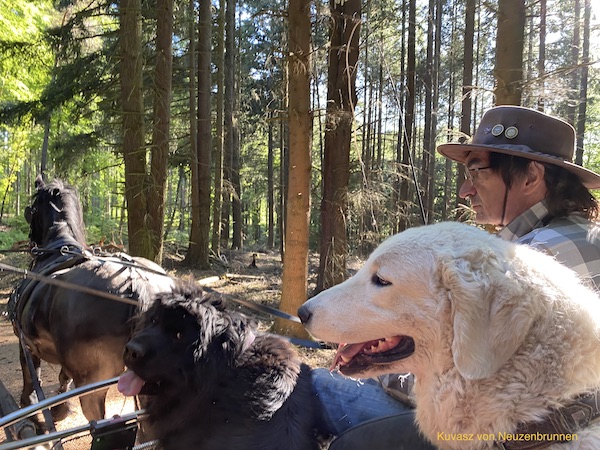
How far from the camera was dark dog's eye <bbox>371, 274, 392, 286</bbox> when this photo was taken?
4.89 feet

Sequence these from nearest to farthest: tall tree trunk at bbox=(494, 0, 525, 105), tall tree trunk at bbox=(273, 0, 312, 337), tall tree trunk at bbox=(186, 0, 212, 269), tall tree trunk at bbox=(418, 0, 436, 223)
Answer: tall tree trunk at bbox=(494, 0, 525, 105) → tall tree trunk at bbox=(273, 0, 312, 337) → tall tree trunk at bbox=(186, 0, 212, 269) → tall tree trunk at bbox=(418, 0, 436, 223)

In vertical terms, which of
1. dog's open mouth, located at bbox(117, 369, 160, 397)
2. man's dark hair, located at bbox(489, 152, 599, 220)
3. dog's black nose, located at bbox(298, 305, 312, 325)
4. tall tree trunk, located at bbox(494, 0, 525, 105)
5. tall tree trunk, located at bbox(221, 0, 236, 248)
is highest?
tall tree trunk, located at bbox(221, 0, 236, 248)

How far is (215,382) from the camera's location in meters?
1.98

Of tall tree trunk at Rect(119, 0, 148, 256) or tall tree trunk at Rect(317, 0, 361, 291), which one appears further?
tall tree trunk at Rect(317, 0, 361, 291)

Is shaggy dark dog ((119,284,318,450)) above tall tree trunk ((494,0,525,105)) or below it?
below

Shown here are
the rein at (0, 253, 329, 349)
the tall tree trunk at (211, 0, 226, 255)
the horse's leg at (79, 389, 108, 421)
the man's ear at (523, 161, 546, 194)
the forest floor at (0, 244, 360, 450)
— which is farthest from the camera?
the tall tree trunk at (211, 0, 226, 255)

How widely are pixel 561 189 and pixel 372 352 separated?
1.35 m

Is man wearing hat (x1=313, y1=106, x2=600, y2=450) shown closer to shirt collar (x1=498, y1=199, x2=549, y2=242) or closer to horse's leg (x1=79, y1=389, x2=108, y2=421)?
shirt collar (x1=498, y1=199, x2=549, y2=242)

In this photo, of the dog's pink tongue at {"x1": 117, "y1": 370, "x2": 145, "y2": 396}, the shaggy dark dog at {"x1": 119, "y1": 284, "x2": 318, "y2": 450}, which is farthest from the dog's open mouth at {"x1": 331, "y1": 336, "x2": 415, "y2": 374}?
the dog's pink tongue at {"x1": 117, "y1": 370, "x2": 145, "y2": 396}

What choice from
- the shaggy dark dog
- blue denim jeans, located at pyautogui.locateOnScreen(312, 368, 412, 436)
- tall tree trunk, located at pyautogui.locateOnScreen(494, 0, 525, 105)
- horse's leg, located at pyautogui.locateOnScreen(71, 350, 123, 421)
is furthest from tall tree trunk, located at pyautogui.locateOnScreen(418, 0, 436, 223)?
the shaggy dark dog

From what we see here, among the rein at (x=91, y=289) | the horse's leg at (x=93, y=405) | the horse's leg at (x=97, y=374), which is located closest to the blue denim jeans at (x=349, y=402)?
the rein at (x=91, y=289)

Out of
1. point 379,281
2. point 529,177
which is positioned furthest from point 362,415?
point 529,177

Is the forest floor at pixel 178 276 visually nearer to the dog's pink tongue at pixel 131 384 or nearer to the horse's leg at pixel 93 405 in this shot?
the horse's leg at pixel 93 405

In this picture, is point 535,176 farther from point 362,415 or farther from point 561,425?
point 362,415
